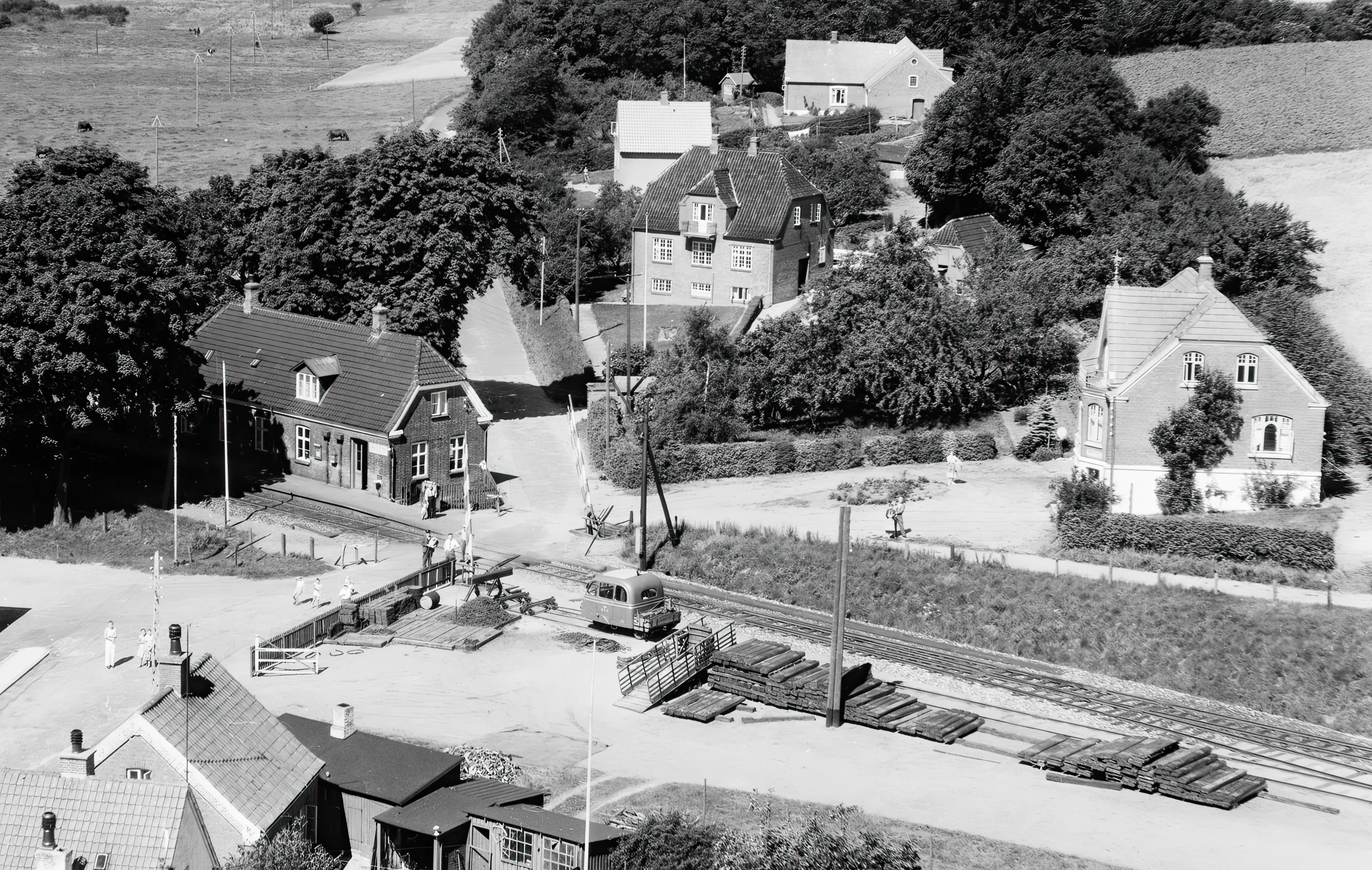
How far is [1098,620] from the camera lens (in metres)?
48.8

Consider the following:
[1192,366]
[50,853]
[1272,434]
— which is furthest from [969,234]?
[50,853]

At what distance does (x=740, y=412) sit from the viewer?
67.2m

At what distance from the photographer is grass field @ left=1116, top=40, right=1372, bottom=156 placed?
10594 centimetres

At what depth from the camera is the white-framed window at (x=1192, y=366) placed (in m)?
57.6

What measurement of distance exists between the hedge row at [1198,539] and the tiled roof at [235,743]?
29.7 m

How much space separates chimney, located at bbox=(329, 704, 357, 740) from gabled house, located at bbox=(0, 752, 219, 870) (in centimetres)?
665

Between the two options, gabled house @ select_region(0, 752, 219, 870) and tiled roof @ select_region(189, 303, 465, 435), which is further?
tiled roof @ select_region(189, 303, 465, 435)

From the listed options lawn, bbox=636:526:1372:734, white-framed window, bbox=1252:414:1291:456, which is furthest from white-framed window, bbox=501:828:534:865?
white-framed window, bbox=1252:414:1291:456

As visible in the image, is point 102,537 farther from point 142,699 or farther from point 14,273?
point 142,699

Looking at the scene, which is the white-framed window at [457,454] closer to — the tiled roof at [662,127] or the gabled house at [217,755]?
the gabled house at [217,755]

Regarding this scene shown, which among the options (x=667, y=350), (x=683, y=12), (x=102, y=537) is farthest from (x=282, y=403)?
(x=683, y=12)

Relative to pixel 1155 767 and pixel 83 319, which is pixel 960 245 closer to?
pixel 83 319

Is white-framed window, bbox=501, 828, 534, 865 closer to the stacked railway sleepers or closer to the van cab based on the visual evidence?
the stacked railway sleepers

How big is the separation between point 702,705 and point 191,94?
134m
